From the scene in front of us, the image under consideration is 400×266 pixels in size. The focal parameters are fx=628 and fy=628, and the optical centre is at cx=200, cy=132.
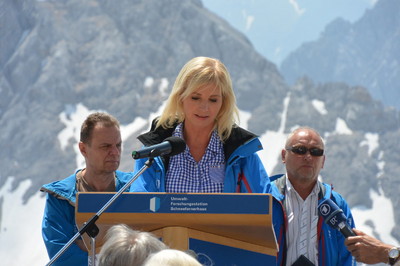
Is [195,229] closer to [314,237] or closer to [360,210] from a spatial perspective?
[314,237]

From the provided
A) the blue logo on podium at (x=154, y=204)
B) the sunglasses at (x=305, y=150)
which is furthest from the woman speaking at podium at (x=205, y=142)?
the sunglasses at (x=305, y=150)

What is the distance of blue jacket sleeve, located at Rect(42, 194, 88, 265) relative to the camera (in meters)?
4.98

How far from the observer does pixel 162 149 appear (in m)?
3.94

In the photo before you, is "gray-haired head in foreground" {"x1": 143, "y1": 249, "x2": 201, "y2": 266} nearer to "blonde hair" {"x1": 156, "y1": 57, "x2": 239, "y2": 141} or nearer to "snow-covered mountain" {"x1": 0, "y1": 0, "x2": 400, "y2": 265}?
"blonde hair" {"x1": 156, "y1": 57, "x2": 239, "y2": 141}

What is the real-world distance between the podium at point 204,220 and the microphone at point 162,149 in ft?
1.32

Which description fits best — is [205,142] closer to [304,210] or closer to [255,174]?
[255,174]

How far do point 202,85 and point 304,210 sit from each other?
6.16 ft

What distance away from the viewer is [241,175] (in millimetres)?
4641

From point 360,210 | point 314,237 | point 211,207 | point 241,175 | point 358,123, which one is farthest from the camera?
point 358,123

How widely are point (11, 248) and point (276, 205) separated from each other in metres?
154

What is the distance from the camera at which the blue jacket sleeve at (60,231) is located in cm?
498

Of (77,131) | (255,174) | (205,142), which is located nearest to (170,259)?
(255,174)

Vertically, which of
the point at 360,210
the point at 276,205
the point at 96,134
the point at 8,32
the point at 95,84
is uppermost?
A: the point at 8,32

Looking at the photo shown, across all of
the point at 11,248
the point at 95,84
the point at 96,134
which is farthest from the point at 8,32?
the point at 96,134
